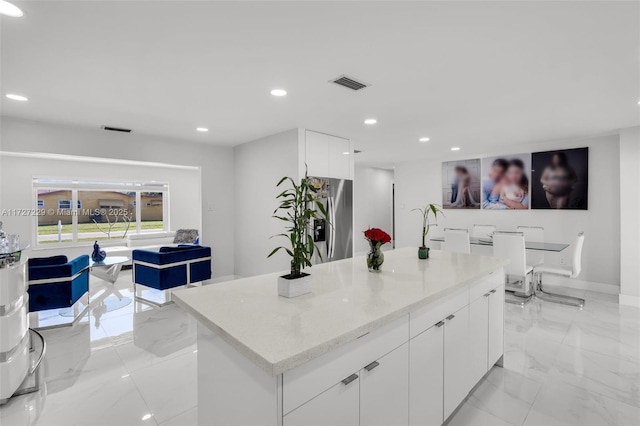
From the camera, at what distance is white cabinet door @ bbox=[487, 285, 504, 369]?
243 cm

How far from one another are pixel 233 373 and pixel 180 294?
2.09 feet

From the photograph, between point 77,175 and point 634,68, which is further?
point 77,175

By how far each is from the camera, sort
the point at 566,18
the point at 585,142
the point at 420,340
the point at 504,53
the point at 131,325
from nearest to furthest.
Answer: the point at 420,340 < the point at 566,18 < the point at 504,53 < the point at 131,325 < the point at 585,142

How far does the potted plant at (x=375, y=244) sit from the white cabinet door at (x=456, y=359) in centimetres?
58

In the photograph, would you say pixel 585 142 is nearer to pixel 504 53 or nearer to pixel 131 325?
pixel 504 53

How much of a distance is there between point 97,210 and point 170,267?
435cm

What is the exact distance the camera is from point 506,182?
5.82 metres

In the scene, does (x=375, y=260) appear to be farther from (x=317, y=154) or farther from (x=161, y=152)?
(x=161, y=152)

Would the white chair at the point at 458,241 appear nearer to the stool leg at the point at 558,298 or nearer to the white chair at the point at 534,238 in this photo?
the stool leg at the point at 558,298

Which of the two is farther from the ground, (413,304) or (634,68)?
(634,68)

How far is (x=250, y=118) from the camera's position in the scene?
12.6 feet

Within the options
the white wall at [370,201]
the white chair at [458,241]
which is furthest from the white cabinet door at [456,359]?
the white wall at [370,201]

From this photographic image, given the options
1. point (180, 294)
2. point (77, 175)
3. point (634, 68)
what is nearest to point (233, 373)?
point (180, 294)

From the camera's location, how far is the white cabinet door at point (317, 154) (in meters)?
4.42
